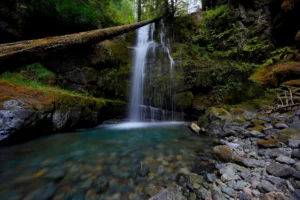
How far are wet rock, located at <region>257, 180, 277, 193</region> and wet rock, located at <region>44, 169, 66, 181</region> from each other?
266cm

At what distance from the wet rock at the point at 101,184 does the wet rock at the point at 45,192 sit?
1.69ft

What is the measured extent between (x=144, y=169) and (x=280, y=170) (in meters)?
1.91

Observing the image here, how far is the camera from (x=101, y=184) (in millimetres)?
1925

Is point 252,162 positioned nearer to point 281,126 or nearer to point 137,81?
point 281,126

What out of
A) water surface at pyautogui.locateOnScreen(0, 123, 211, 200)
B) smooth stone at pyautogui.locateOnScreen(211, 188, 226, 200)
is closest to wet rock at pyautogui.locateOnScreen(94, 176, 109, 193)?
water surface at pyautogui.locateOnScreen(0, 123, 211, 200)

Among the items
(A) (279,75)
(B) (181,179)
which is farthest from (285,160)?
(A) (279,75)

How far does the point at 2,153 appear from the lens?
2.69 metres

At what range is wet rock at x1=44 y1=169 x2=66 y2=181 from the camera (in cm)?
201

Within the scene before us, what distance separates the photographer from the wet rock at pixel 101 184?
72.1 inches

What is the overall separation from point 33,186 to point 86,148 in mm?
1299

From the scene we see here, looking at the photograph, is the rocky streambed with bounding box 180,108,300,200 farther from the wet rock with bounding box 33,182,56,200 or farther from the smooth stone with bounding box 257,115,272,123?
the wet rock with bounding box 33,182,56,200

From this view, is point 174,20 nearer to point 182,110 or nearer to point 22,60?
point 182,110

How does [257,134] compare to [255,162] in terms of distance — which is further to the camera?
[257,134]

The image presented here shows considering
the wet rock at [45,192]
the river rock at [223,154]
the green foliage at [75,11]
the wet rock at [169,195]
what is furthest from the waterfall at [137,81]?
the wet rock at [169,195]
